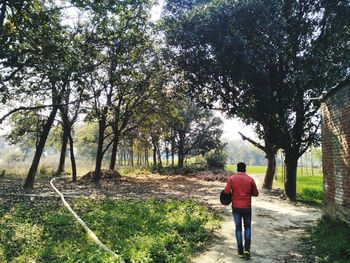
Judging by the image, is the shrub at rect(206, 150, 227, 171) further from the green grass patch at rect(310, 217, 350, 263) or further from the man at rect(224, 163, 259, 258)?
the man at rect(224, 163, 259, 258)

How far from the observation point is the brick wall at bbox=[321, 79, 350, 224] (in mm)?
11078

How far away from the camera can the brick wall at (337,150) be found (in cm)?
1108

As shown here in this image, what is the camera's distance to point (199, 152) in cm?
5541

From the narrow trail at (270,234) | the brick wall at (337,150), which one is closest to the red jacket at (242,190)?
the narrow trail at (270,234)

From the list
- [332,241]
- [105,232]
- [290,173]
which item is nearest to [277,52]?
[290,173]

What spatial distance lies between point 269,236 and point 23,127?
30.3m

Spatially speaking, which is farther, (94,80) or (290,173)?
(94,80)

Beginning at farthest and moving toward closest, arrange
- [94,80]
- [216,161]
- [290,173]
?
[216,161] → [94,80] → [290,173]

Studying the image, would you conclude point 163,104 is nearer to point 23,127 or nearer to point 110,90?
point 110,90

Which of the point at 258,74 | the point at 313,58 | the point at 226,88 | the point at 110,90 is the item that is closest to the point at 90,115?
the point at 110,90

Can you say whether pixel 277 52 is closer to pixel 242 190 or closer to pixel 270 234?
pixel 270 234

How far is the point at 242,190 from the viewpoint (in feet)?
31.3

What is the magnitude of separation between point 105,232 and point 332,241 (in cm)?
674

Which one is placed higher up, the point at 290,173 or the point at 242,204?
the point at 290,173
